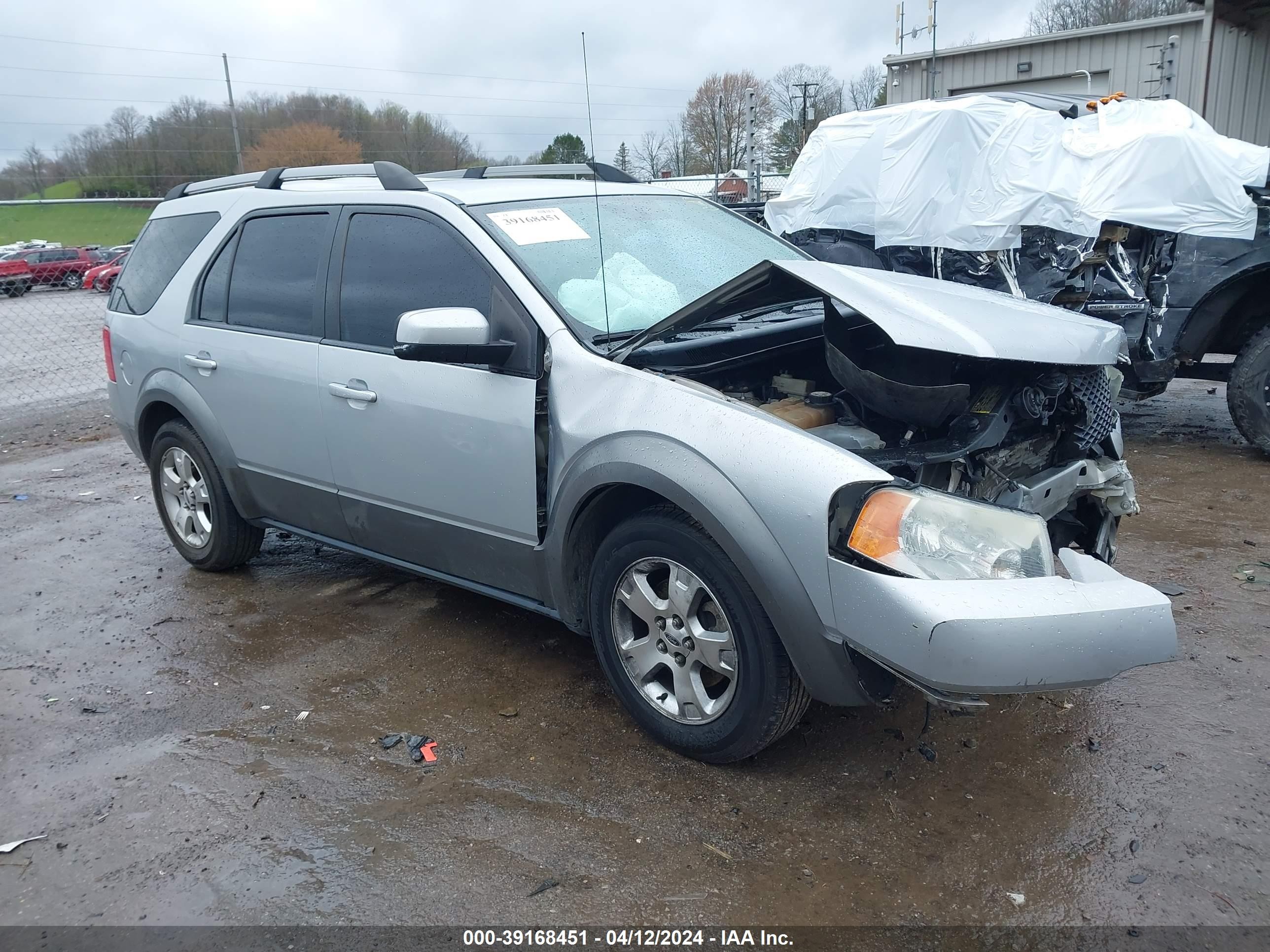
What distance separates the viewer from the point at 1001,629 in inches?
95.0

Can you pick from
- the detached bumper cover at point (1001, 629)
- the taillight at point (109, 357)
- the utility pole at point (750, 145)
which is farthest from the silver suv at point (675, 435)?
the utility pole at point (750, 145)

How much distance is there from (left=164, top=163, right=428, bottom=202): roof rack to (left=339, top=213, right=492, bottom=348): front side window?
16cm

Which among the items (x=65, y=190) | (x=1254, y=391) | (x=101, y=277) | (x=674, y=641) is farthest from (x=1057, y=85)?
(x=101, y=277)

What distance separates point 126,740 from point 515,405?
180 centimetres

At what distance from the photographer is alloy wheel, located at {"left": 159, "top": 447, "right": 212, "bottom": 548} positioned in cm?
490

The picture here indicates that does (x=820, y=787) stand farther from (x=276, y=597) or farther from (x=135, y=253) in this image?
(x=135, y=253)

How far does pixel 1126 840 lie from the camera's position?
8.78 feet

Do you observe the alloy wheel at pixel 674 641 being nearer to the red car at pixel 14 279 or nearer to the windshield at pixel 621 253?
the windshield at pixel 621 253

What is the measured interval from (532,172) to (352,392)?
152 centimetres

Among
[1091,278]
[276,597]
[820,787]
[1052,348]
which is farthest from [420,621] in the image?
[1091,278]

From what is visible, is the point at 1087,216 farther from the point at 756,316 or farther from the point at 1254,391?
the point at 756,316

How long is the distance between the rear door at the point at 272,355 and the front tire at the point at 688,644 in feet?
4.96

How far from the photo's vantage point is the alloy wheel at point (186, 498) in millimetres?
4898

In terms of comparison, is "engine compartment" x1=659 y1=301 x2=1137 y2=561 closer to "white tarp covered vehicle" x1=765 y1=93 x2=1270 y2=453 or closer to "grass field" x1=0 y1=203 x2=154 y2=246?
"white tarp covered vehicle" x1=765 y1=93 x2=1270 y2=453
